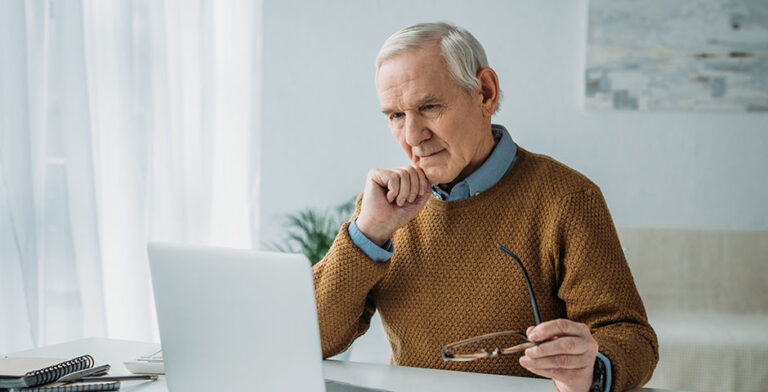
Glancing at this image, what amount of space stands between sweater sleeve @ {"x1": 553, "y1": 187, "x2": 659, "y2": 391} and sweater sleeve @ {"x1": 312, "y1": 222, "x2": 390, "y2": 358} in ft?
1.02

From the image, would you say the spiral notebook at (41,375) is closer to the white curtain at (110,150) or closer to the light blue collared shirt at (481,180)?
the light blue collared shirt at (481,180)

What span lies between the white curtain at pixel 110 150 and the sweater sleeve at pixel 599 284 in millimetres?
1567

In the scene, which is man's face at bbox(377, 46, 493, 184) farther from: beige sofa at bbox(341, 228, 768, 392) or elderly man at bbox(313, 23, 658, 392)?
beige sofa at bbox(341, 228, 768, 392)

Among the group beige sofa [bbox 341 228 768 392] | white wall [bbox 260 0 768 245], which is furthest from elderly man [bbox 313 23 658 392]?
white wall [bbox 260 0 768 245]

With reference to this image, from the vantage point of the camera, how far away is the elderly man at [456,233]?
1.09m

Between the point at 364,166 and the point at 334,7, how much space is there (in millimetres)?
867

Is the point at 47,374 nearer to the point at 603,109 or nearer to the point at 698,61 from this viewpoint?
the point at 603,109

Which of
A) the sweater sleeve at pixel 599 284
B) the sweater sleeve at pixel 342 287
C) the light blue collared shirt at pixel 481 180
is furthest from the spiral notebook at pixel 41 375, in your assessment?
the sweater sleeve at pixel 599 284

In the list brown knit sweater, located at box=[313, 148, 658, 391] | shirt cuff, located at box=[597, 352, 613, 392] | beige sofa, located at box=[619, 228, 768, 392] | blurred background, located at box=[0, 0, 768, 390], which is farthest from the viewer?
beige sofa, located at box=[619, 228, 768, 392]

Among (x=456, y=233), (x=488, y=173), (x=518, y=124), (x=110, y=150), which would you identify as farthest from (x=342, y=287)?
(x=518, y=124)

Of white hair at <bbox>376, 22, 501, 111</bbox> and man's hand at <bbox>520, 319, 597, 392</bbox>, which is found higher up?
white hair at <bbox>376, 22, 501, 111</bbox>

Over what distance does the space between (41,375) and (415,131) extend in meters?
0.71

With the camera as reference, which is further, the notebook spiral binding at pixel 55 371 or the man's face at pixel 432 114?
the man's face at pixel 432 114

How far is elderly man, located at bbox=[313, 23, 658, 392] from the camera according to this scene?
1094 mm
